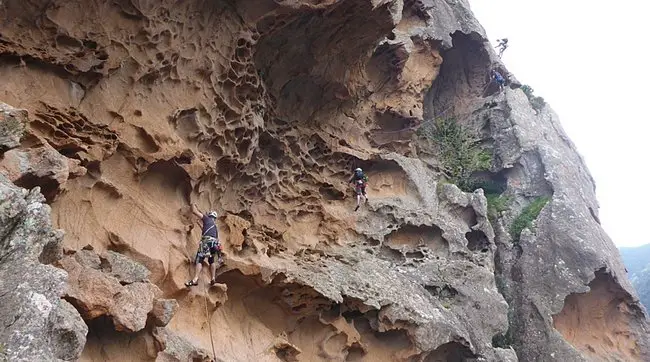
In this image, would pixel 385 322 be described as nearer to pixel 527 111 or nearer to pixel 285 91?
pixel 285 91

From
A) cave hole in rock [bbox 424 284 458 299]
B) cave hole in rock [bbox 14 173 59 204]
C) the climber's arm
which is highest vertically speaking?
cave hole in rock [bbox 424 284 458 299]

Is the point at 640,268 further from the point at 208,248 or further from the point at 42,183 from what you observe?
the point at 42,183

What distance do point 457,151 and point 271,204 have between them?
9.06 meters

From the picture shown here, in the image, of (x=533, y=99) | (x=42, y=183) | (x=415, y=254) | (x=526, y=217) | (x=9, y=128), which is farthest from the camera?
(x=533, y=99)

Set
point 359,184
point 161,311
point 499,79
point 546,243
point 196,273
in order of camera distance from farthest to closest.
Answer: point 499,79, point 546,243, point 359,184, point 196,273, point 161,311

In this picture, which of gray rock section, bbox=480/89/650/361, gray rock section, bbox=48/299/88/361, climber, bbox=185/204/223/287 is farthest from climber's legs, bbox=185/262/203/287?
gray rock section, bbox=480/89/650/361

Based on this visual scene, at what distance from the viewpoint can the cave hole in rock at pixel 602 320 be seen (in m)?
15.1

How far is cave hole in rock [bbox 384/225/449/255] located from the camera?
1357cm

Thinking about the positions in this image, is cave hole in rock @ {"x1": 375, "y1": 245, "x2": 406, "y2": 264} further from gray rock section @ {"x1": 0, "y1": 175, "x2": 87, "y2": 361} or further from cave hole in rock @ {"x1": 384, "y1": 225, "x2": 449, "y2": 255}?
gray rock section @ {"x1": 0, "y1": 175, "x2": 87, "y2": 361}

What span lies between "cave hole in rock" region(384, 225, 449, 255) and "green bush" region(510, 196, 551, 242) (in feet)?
12.0

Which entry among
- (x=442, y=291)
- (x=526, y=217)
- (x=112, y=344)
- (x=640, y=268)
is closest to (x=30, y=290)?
(x=112, y=344)

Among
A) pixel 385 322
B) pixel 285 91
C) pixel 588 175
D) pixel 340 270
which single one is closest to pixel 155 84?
pixel 285 91

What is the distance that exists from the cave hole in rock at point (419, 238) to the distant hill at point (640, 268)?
4149cm

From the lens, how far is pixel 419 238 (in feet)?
45.3
